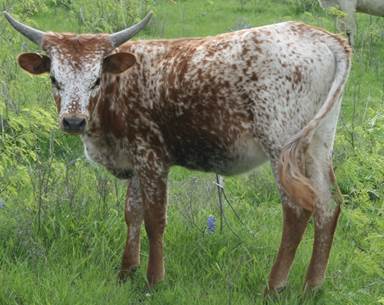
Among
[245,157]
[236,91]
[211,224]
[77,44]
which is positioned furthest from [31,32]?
[211,224]

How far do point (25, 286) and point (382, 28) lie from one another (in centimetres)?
924

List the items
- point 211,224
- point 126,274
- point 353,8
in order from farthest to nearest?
1. point 353,8
2. point 211,224
3. point 126,274

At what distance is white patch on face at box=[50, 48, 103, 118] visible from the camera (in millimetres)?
5211

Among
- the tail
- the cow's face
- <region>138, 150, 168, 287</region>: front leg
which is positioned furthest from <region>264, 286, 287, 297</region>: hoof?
the cow's face

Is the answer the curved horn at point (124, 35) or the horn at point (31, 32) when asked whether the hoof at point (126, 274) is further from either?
the horn at point (31, 32)

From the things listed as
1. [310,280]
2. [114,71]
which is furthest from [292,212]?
[114,71]

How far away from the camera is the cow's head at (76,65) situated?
5.20 meters

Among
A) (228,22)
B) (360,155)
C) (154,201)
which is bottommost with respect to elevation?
(228,22)

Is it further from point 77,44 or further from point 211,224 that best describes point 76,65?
point 211,224

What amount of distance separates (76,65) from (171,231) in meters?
1.61

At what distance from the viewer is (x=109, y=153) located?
593 cm

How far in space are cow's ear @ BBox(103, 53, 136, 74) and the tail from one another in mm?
1164

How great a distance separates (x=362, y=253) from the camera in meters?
4.74

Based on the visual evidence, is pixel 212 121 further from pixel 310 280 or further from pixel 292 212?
pixel 310 280
